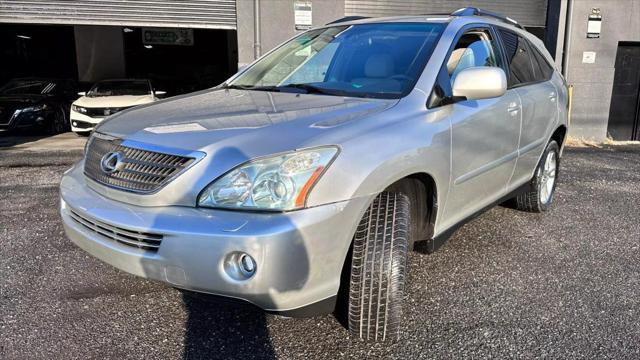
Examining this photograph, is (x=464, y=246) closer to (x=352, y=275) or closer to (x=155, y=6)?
(x=352, y=275)

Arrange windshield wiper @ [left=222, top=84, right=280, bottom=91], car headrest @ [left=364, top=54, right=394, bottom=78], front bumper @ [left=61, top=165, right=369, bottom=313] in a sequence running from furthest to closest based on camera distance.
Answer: windshield wiper @ [left=222, top=84, right=280, bottom=91] → car headrest @ [left=364, top=54, right=394, bottom=78] → front bumper @ [left=61, top=165, right=369, bottom=313]

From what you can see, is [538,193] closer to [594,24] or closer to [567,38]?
[567,38]

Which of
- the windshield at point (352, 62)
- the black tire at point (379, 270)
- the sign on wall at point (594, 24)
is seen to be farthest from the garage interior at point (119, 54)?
the black tire at point (379, 270)

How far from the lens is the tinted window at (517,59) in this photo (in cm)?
427

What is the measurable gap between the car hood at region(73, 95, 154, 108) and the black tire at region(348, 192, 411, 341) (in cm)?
940

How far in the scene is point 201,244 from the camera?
7.59 ft

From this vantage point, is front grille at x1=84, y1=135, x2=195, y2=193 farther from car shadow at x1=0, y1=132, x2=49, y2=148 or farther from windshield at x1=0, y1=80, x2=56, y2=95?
windshield at x1=0, y1=80, x2=56, y2=95

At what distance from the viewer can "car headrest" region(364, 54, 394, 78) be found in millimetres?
3473

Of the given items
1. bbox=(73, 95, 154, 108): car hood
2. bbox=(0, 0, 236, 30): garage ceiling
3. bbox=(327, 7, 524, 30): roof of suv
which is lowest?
bbox=(73, 95, 154, 108): car hood

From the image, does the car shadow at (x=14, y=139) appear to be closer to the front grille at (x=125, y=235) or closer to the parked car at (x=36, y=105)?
the parked car at (x=36, y=105)

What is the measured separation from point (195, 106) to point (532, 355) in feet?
7.53

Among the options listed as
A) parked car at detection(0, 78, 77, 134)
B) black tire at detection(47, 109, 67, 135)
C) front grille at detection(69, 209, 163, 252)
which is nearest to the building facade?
parked car at detection(0, 78, 77, 134)

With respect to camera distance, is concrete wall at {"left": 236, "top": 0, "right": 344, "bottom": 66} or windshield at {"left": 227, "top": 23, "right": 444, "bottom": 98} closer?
windshield at {"left": 227, "top": 23, "right": 444, "bottom": 98}

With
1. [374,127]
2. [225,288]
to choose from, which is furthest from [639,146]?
[225,288]
